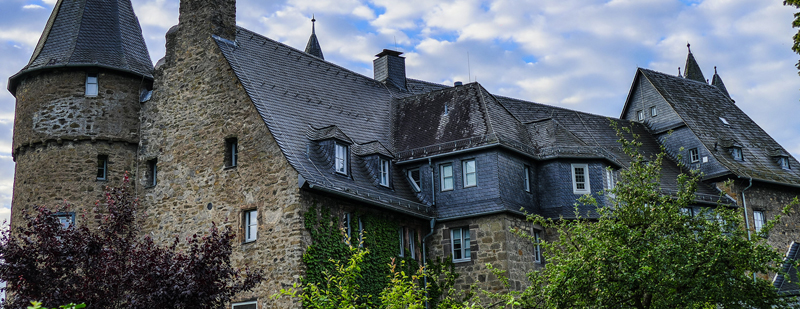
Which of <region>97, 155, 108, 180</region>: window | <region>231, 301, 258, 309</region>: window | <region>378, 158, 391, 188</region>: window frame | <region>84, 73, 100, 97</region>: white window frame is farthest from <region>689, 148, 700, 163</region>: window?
<region>84, 73, 100, 97</region>: white window frame

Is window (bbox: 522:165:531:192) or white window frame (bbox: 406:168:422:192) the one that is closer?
white window frame (bbox: 406:168:422:192)

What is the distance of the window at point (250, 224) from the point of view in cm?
2386

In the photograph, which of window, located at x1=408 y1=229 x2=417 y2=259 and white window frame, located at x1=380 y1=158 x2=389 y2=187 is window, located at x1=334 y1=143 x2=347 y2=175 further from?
window, located at x1=408 y1=229 x2=417 y2=259

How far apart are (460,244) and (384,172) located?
316 centimetres

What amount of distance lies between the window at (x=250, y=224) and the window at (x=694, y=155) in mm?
21684

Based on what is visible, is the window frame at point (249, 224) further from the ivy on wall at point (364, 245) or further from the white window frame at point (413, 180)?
the white window frame at point (413, 180)

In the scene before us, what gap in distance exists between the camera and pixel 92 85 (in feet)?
89.0

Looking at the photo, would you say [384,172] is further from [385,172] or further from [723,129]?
[723,129]

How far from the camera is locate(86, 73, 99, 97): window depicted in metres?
27.0

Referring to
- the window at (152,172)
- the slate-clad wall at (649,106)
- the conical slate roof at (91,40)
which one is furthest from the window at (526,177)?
the slate-clad wall at (649,106)

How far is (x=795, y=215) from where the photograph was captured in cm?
3691

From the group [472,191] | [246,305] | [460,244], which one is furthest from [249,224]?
[472,191]


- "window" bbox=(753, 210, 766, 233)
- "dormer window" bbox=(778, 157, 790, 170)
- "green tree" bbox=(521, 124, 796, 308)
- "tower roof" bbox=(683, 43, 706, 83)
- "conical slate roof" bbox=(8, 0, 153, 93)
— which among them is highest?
"tower roof" bbox=(683, 43, 706, 83)

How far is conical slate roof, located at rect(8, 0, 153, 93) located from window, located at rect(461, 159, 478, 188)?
10250 millimetres
